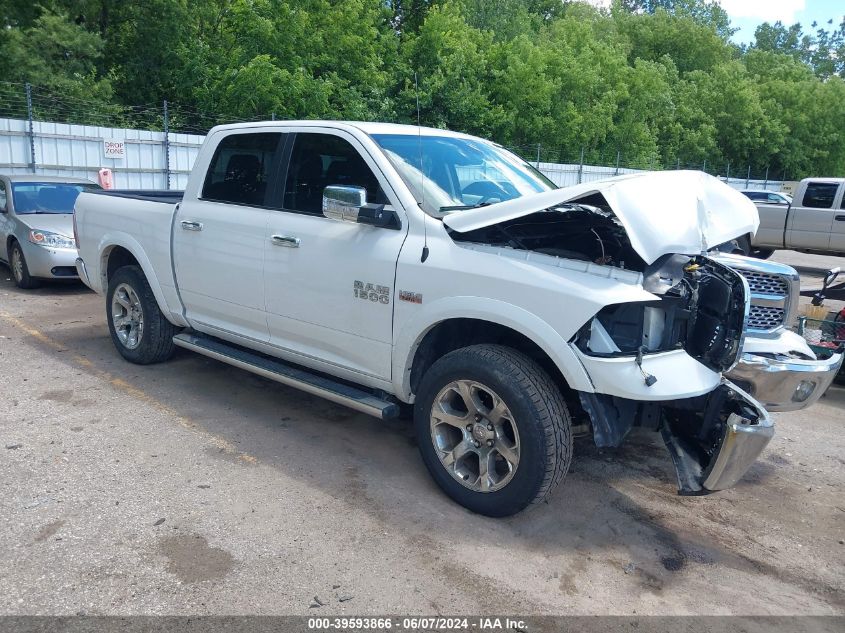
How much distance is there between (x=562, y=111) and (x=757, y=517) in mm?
28189

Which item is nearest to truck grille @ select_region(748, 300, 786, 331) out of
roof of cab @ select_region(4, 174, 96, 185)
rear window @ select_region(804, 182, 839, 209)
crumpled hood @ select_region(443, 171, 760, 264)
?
crumpled hood @ select_region(443, 171, 760, 264)

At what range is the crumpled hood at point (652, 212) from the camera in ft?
11.5

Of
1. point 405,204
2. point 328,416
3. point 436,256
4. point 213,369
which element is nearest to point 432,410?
point 436,256

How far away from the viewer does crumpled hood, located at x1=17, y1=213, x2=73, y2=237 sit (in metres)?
9.61

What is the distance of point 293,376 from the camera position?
471cm

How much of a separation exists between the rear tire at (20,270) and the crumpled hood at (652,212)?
312 inches

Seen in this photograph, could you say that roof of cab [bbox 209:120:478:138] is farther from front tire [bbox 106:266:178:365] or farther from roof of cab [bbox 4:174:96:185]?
roof of cab [bbox 4:174:96:185]

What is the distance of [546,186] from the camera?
516 centimetres

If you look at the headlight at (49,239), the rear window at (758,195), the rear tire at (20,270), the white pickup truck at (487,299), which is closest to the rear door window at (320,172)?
the white pickup truck at (487,299)

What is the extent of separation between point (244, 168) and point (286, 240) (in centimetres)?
93

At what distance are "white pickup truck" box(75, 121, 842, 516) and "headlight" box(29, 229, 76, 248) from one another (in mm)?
4947

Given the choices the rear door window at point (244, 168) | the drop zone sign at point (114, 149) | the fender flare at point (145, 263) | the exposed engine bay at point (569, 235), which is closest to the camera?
the exposed engine bay at point (569, 235)

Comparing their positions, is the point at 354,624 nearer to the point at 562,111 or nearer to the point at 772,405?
the point at 772,405

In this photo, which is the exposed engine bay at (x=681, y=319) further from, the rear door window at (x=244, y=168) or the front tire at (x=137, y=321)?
the front tire at (x=137, y=321)
